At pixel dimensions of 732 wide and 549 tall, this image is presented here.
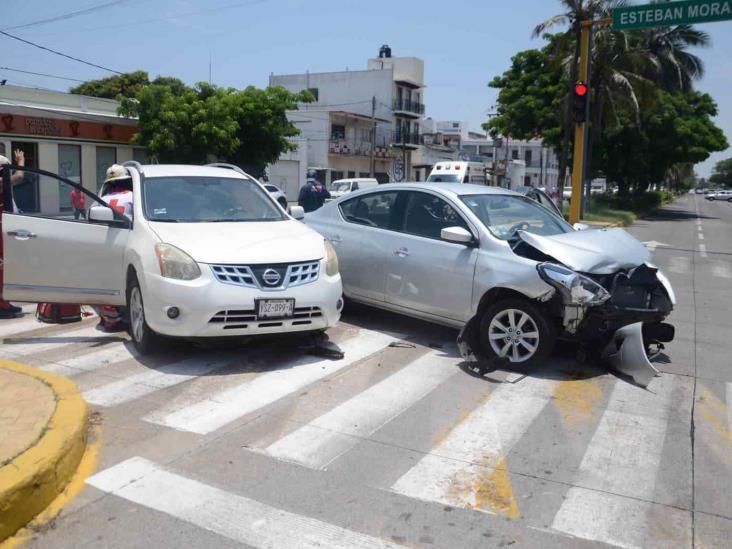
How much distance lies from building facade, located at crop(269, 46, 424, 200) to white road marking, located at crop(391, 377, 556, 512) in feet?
154

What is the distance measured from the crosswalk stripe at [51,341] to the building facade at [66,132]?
23.0 metres

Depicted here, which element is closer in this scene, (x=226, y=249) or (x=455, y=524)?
(x=455, y=524)

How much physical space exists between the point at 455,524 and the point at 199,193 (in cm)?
482

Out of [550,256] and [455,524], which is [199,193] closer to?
[550,256]

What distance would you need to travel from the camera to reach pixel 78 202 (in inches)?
326

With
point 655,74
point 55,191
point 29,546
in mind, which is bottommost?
point 29,546

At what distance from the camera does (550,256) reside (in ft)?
21.5

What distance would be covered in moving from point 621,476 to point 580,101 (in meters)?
13.1

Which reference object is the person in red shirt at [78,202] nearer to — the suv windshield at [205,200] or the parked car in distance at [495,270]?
the suv windshield at [205,200]

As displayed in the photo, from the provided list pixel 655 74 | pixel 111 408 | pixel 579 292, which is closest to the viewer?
pixel 111 408

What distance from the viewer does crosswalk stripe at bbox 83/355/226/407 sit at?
5.69m

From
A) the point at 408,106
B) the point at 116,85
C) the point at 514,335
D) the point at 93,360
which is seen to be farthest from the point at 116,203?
the point at 408,106

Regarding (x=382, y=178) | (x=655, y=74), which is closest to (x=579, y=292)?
(x=655, y=74)

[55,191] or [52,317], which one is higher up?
[55,191]
